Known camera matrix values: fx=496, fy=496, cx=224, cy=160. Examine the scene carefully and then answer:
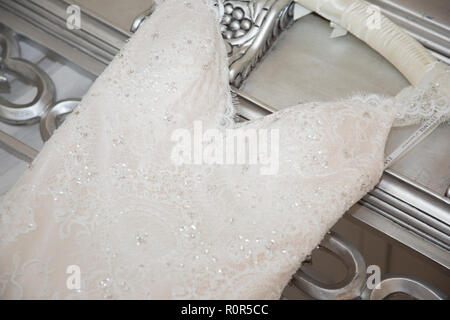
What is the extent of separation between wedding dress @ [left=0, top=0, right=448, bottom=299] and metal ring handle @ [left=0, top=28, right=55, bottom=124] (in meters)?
0.30

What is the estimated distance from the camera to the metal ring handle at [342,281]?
0.81m

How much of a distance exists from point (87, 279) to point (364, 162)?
1.41ft

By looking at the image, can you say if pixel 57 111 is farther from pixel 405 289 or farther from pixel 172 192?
pixel 405 289

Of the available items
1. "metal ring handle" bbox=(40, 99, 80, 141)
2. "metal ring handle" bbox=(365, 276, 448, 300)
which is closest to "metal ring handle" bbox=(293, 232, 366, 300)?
"metal ring handle" bbox=(365, 276, 448, 300)

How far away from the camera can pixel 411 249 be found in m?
0.87

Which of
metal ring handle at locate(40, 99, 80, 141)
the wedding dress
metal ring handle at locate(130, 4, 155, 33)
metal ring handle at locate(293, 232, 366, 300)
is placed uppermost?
metal ring handle at locate(130, 4, 155, 33)

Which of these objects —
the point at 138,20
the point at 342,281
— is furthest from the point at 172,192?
the point at 138,20

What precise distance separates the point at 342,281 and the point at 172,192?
0.32 metres

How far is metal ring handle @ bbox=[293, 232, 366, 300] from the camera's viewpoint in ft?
2.67

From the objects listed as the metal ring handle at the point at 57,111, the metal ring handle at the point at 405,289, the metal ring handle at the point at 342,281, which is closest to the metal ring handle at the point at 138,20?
the metal ring handle at the point at 57,111

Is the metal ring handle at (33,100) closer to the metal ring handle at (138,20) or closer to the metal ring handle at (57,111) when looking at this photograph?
the metal ring handle at (57,111)

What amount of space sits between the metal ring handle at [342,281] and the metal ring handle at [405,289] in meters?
0.03

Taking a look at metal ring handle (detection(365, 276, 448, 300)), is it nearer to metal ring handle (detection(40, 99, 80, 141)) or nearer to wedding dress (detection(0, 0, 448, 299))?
wedding dress (detection(0, 0, 448, 299))

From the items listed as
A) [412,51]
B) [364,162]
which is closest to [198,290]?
[364,162]
